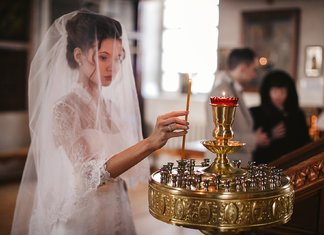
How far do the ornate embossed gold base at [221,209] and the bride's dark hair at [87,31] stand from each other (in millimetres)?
1114

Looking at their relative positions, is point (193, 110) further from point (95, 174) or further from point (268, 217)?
point (268, 217)

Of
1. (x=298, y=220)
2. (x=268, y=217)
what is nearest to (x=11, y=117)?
(x=298, y=220)

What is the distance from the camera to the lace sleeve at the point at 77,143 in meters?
2.10

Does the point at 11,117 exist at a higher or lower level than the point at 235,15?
lower

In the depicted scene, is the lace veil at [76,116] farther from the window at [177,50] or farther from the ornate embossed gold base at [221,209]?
the window at [177,50]

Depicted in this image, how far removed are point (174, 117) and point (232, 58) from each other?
2.73 meters

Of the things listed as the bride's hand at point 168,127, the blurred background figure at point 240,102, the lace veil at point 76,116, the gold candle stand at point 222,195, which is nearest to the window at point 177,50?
the blurred background figure at point 240,102

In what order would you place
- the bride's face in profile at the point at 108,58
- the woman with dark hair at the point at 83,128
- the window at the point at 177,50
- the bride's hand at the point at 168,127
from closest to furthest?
the bride's hand at the point at 168,127 → the woman with dark hair at the point at 83,128 → the bride's face in profile at the point at 108,58 → the window at the point at 177,50

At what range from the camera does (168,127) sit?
1703 millimetres

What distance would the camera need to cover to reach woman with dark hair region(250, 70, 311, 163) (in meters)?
4.16

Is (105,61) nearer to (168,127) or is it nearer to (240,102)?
(168,127)

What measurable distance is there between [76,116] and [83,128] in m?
0.06

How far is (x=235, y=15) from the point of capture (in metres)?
8.02

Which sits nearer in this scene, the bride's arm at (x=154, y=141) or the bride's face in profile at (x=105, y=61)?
the bride's arm at (x=154, y=141)
